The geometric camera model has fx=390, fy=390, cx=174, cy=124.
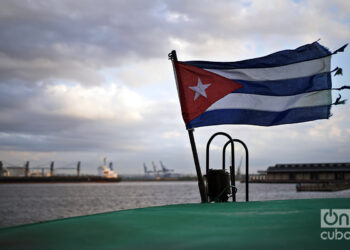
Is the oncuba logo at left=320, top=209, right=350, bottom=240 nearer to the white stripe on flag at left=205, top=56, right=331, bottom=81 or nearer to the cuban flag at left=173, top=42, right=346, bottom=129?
the cuban flag at left=173, top=42, right=346, bottom=129

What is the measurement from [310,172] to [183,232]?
6514 inches

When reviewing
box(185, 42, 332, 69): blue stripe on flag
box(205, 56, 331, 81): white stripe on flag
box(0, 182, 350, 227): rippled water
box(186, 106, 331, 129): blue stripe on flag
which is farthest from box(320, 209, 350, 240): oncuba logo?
box(0, 182, 350, 227): rippled water

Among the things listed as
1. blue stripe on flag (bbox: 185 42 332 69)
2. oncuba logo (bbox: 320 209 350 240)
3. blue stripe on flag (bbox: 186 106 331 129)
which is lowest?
oncuba logo (bbox: 320 209 350 240)

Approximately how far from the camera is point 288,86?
8.67 meters

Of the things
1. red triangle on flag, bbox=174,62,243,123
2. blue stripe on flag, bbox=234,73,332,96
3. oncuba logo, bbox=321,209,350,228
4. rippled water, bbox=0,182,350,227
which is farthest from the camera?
rippled water, bbox=0,182,350,227

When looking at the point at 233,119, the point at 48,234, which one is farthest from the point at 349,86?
the point at 48,234

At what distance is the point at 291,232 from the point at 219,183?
13.5 ft

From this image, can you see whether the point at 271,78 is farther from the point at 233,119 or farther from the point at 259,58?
the point at 233,119

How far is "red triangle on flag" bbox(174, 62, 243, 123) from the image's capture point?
826 centimetres

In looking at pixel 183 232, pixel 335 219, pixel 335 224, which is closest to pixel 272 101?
pixel 335 219

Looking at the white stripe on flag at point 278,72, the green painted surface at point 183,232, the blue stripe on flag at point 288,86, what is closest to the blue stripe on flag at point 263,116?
the blue stripe on flag at point 288,86

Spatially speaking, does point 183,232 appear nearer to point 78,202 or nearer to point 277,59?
point 277,59

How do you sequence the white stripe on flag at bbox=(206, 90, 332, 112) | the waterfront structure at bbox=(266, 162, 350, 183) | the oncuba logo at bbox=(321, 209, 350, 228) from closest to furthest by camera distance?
the oncuba logo at bbox=(321, 209, 350, 228)
the white stripe on flag at bbox=(206, 90, 332, 112)
the waterfront structure at bbox=(266, 162, 350, 183)

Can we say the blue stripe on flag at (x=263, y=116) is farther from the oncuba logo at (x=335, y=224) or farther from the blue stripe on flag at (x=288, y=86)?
the oncuba logo at (x=335, y=224)
